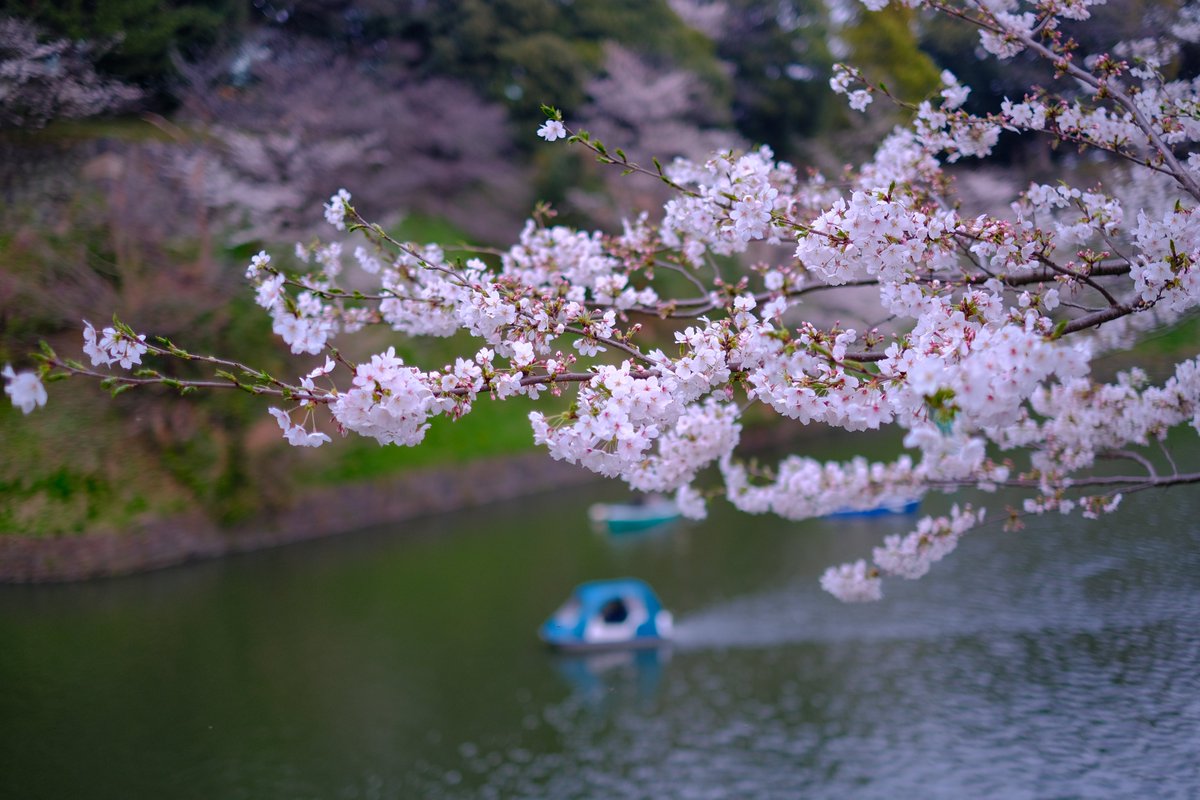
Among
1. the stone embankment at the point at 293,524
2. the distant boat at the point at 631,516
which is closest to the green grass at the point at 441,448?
the stone embankment at the point at 293,524

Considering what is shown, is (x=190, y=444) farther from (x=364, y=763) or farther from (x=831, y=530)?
(x=831, y=530)

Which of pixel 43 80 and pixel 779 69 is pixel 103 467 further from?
pixel 779 69

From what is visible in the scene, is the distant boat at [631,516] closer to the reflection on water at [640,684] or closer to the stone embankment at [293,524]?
the stone embankment at [293,524]

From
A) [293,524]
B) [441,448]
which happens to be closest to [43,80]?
[293,524]

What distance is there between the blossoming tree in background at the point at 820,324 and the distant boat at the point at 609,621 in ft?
14.3

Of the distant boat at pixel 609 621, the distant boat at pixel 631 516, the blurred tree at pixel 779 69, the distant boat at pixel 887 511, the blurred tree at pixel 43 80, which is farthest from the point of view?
the blurred tree at pixel 779 69

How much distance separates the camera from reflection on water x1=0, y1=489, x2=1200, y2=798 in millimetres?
5234

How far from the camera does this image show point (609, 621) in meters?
8.02

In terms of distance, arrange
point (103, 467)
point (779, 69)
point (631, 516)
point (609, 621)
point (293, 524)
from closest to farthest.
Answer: point (609, 621), point (103, 467), point (293, 524), point (631, 516), point (779, 69)

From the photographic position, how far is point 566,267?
3.62 metres

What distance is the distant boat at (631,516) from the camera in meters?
11.6

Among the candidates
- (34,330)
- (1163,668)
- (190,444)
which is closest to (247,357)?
(190,444)

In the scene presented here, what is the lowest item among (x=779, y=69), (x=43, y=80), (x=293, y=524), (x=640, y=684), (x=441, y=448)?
(x=640, y=684)

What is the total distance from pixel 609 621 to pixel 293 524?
4749 mm
